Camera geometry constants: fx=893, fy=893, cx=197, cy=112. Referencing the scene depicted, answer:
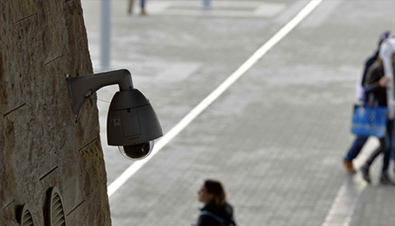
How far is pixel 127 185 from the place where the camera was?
11.2 m

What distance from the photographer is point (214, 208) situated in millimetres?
7418

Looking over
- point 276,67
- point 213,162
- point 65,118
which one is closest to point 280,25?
point 276,67

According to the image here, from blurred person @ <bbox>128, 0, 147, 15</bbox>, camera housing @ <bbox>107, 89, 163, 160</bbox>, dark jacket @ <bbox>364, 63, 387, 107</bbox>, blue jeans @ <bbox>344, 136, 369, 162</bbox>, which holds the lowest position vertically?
blurred person @ <bbox>128, 0, 147, 15</bbox>

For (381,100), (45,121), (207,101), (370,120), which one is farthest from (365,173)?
(45,121)

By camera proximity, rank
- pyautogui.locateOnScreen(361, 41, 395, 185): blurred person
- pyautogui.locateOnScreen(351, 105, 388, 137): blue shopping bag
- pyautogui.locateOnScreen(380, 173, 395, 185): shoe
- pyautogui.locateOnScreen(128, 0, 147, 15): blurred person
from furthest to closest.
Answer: pyautogui.locateOnScreen(128, 0, 147, 15): blurred person, pyautogui.locateOnScreen(380, 173, 395, 185): shoe, pyautogui.locateOnScreen(351, 105, 388, 137): blue shopping bag, pyautogui.locateOnScreen(361, 41, 395, 185): blurred person

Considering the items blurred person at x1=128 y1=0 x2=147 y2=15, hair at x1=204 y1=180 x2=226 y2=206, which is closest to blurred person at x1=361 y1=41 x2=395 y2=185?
hair at x1=204 y1=180 x2=226 y2=206

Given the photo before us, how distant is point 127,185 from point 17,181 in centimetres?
801

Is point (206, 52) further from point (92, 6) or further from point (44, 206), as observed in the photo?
point (44, 206)

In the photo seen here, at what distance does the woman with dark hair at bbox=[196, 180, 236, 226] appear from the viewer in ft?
24.1

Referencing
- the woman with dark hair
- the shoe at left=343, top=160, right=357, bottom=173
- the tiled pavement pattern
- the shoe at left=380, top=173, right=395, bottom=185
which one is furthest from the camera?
the shoe at left=343, top=160, right=357, bottom=173

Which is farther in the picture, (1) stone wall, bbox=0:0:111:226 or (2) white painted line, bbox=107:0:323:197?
(2) white painted line, bbox=107:0:323:197

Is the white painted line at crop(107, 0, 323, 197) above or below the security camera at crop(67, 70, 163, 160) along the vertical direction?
below

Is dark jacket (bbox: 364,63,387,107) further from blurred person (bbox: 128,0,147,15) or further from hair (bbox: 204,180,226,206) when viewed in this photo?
blurred person (bbox: 128,0,147,15)

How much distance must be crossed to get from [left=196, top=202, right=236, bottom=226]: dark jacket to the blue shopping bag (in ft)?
13.1
